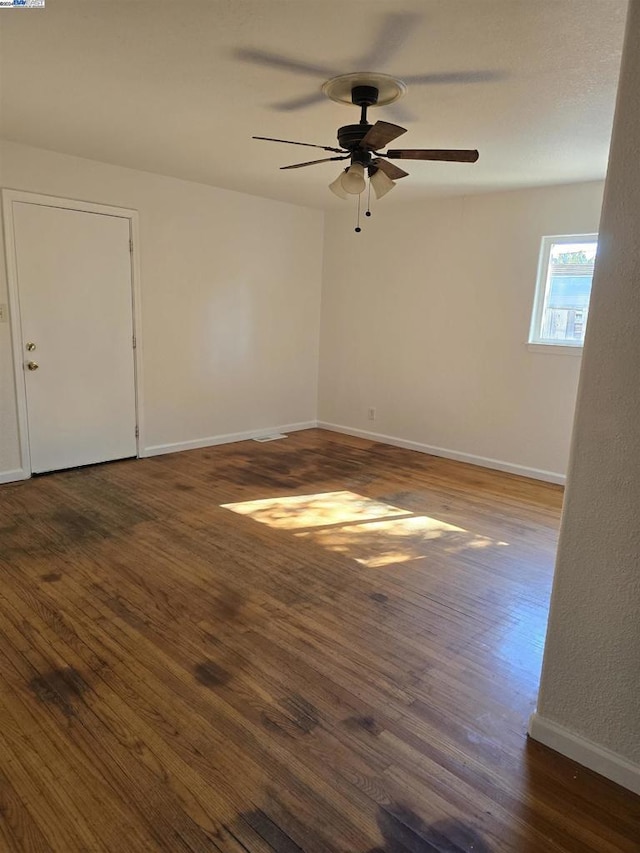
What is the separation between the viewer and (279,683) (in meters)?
2.06

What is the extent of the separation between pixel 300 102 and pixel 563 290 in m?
2.91

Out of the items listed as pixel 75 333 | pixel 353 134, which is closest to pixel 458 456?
pixel 353 134

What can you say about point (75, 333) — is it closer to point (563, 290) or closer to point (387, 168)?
point (387, 168)

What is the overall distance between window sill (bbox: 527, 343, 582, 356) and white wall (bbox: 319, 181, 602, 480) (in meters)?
0.04

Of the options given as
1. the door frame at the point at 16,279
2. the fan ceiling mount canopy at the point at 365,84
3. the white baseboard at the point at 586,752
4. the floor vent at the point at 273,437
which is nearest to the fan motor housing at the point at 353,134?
the fan ceiling mount canopy at the point at 365,84

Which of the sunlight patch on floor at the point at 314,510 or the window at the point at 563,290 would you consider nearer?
the sunlight patch on floor at the point at 314,510

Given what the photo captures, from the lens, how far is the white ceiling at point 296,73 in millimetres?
2027

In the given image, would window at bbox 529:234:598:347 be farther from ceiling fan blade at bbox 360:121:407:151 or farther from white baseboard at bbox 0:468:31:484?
white baseboard at bbox 0:468:31:484

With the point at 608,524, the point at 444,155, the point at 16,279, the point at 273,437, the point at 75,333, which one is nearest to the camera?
the point at 608,524

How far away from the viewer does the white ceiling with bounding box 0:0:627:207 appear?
2027 millimetres

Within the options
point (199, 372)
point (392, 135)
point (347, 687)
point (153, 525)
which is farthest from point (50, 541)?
point (392, 135)

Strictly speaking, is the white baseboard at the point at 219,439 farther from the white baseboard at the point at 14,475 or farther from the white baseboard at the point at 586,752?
the white baseboard at the point at 586,752

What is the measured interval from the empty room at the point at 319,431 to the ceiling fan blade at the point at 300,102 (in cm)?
2

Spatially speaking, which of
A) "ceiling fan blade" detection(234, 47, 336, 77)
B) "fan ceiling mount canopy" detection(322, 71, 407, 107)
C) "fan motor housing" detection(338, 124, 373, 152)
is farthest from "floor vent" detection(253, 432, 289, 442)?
"ceiling fan blade" detection(234, 47, 336, 77)
